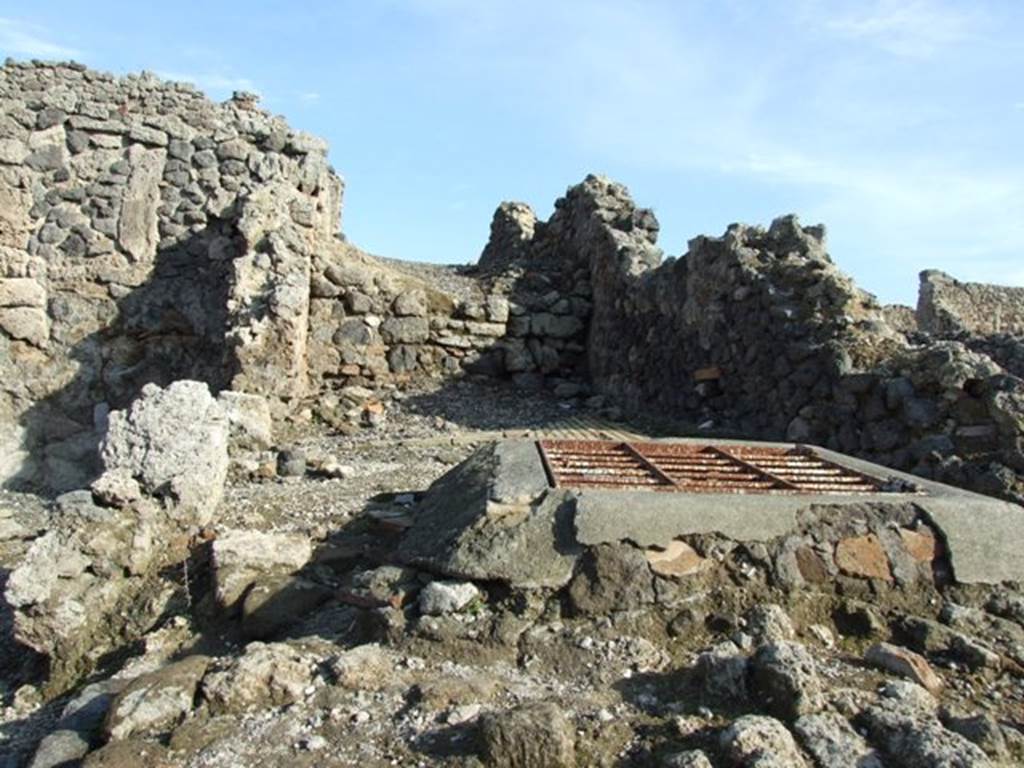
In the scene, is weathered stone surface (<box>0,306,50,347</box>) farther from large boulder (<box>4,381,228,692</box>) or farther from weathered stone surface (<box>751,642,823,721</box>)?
weathered stone surface (<box>751,642,823,721</box>)

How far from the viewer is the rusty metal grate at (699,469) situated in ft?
12.3

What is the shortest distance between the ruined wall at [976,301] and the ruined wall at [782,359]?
941cm

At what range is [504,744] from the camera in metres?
2.27

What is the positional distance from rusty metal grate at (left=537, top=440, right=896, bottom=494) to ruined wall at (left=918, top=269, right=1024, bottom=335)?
533 inches

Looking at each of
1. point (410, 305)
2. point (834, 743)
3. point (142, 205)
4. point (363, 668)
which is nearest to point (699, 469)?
point (834, 743)

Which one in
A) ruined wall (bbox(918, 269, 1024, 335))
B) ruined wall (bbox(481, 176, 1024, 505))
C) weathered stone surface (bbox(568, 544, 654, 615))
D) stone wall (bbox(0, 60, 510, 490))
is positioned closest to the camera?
weathered stone surface (bbox(568, 544, 654, 615))

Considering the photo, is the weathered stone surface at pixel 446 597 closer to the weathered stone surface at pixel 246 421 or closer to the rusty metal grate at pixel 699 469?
the rusty metal grate at pixel 699 469

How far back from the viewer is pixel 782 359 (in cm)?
676

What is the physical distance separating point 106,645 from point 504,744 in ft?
7.67

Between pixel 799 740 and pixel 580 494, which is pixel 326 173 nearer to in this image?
pixel 580 494

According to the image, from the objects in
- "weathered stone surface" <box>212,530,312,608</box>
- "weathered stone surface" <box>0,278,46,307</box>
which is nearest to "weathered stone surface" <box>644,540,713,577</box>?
"weathered stone surface" <box>212,530,312,608</box>

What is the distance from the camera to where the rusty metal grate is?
3.74m

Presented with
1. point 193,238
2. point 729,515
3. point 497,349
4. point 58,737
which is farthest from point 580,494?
point 193,238

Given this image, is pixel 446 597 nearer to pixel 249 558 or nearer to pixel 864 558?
pixel 249 558
